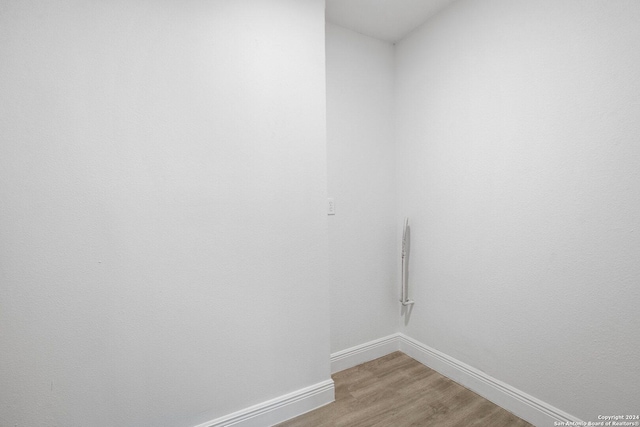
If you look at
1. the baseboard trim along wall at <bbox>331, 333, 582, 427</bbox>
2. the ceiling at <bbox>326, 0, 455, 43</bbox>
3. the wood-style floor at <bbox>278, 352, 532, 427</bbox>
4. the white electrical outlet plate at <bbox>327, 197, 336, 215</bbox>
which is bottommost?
the wood-style floor at <bbox>278, 352, 532, 427</bbox>

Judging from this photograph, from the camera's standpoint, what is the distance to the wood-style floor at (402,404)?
1.59 m

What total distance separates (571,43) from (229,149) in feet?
6.09

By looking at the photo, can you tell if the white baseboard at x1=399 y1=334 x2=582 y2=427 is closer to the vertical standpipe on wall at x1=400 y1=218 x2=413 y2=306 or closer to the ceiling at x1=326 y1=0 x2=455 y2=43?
the vertical standpipe on wall at x1=400 y1=218 x2=413 y2=306

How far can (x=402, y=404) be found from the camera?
1734 millimetres

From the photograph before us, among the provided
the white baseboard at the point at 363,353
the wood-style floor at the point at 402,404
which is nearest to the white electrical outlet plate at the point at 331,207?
the white baseboard at the point at 363,353

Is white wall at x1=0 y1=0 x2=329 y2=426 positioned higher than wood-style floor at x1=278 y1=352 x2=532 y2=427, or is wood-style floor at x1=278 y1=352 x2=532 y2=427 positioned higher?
white wall at x1=0 y1=0 x2=329 y2=426

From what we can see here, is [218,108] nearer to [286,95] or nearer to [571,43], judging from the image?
[286,95]

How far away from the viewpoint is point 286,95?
163 centimetres

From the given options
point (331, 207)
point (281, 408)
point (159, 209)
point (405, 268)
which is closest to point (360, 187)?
point (331, 207)

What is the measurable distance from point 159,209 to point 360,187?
1481mm

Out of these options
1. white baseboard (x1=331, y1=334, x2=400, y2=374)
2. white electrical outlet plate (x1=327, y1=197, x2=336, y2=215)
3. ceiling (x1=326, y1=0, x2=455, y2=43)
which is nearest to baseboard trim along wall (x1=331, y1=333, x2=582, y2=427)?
white baseboard (x1=331, y1=334, x2=400, y2=374)

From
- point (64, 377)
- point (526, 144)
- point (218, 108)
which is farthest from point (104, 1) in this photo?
point (526, 144)

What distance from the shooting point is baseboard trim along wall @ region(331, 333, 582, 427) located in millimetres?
1517

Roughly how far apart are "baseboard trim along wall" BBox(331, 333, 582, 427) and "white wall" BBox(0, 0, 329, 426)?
1.88 feet
